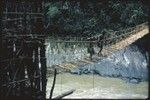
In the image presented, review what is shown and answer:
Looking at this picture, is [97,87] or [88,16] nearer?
[97,87]

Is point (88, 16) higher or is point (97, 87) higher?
point (88, 16)

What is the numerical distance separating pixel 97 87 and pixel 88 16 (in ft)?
32.2

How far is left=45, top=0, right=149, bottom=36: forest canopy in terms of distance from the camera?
23.4 metres

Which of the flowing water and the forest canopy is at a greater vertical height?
the forest canopy

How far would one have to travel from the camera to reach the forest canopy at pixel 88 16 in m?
23.4

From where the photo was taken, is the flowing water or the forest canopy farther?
the forest canopy

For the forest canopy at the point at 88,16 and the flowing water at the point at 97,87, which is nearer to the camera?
the flowing water at the point at 97,87

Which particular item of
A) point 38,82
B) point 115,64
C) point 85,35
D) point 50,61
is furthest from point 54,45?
point 38,82

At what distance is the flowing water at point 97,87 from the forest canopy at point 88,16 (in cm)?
691

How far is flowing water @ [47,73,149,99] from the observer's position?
14.1 meters

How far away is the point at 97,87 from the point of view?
1526 centimetres

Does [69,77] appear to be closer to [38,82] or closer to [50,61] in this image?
[50,61]

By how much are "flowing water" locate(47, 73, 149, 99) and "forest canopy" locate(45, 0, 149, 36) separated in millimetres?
6907

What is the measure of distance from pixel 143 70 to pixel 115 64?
1665 millimetres
